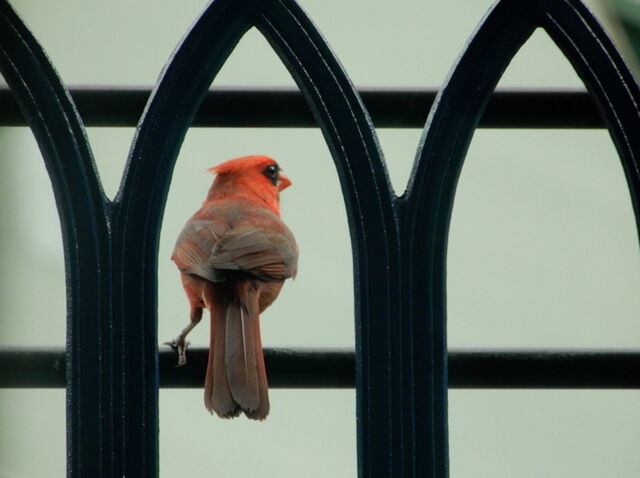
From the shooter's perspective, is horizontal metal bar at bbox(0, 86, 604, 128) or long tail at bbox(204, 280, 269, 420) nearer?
horizontal metal bar at bbox(0, 86, 604, 128)

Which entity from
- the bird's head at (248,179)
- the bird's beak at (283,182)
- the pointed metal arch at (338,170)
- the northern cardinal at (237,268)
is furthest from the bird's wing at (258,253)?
the pointed metal arch at (338,170)

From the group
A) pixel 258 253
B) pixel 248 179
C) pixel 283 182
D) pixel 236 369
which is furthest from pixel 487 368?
pixel 283 182

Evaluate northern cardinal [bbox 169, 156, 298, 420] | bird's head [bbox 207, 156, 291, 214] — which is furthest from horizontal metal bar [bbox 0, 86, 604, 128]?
bird's head [bbox 207, 156, 291, 214]

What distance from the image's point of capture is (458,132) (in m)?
1.11

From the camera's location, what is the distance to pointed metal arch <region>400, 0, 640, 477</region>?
43.0 inches

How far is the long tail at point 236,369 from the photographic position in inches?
78.9

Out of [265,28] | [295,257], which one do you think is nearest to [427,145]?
[265,28]

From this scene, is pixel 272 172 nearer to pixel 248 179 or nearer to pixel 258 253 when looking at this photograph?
pixel 248 179

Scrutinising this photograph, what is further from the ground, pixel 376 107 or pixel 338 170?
pixel 376 107

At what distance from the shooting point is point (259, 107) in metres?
1.31

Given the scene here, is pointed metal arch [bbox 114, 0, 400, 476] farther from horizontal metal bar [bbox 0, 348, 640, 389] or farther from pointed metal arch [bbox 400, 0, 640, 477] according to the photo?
horizontal metal bar [bbox 0, 348, 640, 389]

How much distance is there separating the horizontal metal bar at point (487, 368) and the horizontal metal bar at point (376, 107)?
28 cm

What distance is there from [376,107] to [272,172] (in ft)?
7.75

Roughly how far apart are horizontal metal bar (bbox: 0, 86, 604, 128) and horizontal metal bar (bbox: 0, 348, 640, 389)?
0.28m
